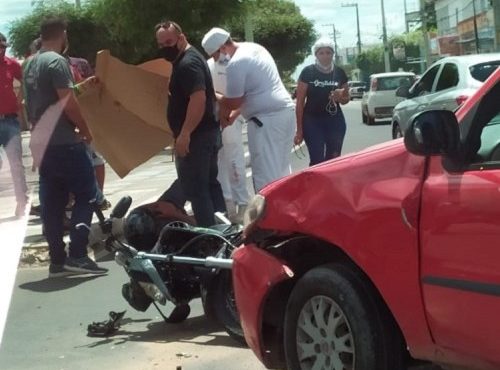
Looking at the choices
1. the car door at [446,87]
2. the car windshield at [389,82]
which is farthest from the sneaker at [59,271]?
the car windshield at [389,82]

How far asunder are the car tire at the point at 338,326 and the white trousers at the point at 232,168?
5.04 meters

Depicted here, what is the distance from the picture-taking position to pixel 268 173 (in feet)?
25.1

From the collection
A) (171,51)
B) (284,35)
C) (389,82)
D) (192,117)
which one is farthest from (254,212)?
(284,35)

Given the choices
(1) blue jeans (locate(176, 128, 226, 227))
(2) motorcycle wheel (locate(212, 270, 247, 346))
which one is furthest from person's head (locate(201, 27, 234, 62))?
(2) motorcycle wheel (locate(212, 270, 247, 346))

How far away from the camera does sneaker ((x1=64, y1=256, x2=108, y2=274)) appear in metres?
7.58

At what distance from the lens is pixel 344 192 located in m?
3.79

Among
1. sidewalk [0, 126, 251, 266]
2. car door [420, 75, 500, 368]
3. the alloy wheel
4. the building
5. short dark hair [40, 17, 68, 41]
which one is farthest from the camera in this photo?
the building

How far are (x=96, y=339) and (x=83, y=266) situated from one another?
1.91 meters

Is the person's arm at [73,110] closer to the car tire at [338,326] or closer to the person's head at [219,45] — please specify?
the person's head at [219,45]

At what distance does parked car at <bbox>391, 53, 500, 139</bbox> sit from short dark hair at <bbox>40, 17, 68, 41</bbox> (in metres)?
5.76

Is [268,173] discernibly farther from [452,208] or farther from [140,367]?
[452,208]

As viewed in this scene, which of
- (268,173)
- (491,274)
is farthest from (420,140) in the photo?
(268,173)

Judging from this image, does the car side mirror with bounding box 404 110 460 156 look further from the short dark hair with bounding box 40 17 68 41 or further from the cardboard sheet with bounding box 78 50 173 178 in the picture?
the short dark hair with bounding box 40 17 68 41

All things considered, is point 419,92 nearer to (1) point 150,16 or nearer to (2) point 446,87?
(2) point 446,87
